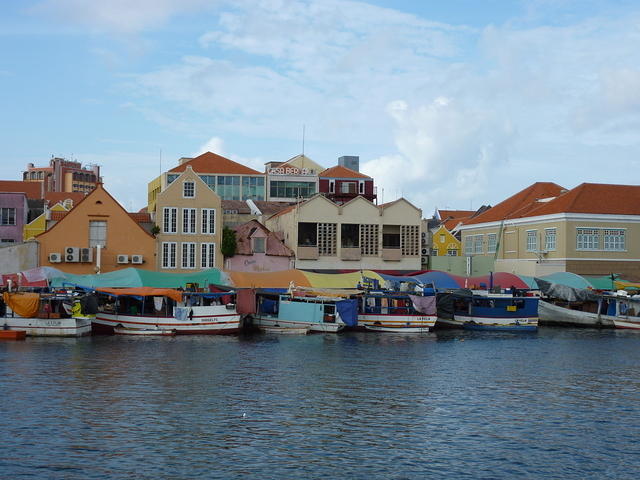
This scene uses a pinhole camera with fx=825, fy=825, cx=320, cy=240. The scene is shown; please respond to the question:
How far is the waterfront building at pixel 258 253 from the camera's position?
3334 inches

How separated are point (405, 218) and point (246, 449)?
61.3m

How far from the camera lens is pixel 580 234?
8719 centimetres

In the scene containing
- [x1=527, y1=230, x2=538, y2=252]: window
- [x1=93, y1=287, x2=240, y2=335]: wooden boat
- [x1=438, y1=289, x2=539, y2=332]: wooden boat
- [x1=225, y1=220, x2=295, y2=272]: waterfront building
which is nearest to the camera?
[x1=93, y1=287, x2=240, y2=335]: wooden boat

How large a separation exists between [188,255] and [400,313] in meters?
23.7

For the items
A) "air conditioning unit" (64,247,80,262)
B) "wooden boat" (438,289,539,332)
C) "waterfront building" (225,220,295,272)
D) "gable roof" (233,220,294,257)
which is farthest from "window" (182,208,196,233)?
"wooden boat" (438,289,539,332)

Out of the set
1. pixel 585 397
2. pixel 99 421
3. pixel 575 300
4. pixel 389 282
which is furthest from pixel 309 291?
pixel 99 421

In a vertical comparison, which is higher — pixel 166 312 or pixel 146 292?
pixel 146 292

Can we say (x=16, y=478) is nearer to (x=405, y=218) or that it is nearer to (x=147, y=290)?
(x=147, y=290)

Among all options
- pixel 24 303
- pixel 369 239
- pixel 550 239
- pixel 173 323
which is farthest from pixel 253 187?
pixel 24 303

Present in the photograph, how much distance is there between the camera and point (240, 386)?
138 ft

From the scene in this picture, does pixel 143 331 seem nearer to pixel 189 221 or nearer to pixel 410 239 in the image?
pixel 189 221

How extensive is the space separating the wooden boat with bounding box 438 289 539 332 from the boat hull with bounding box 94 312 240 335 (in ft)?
70.9

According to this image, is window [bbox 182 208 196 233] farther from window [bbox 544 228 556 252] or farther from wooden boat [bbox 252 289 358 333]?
window [bbox 544 228 556 252]

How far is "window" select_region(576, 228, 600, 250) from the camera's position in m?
87.1
